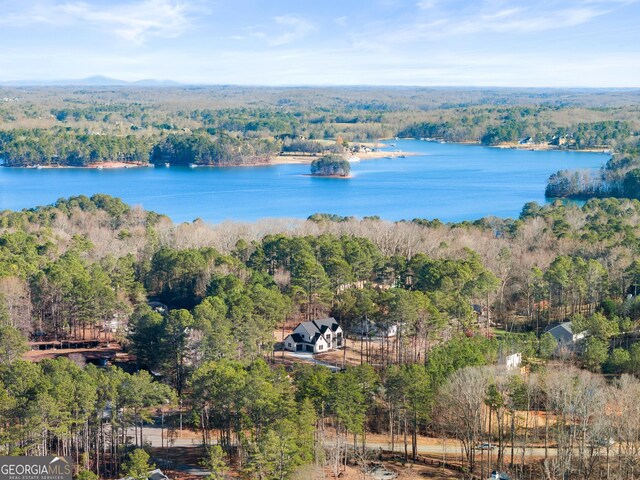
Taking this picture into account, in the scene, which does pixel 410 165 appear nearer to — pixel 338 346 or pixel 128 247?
pixel 128 247

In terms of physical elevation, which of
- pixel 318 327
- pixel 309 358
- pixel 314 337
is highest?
pixel 318 327

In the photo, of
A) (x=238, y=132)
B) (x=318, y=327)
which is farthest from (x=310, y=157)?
(x=318, y=327)

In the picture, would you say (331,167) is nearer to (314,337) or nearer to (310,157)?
(310,157)

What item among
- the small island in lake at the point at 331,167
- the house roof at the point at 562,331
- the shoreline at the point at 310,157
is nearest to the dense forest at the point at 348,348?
the house roof at the point at 562,331

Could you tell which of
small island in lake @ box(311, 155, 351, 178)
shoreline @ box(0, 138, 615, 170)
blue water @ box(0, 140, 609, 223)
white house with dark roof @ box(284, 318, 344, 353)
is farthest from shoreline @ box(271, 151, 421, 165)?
white house with dark roof @ box(284, 318, 344, 353)

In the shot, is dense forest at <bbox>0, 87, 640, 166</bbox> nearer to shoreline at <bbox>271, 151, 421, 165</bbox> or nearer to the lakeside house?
shoreline at <bbox>271, 151, 421, 165</bbox>
